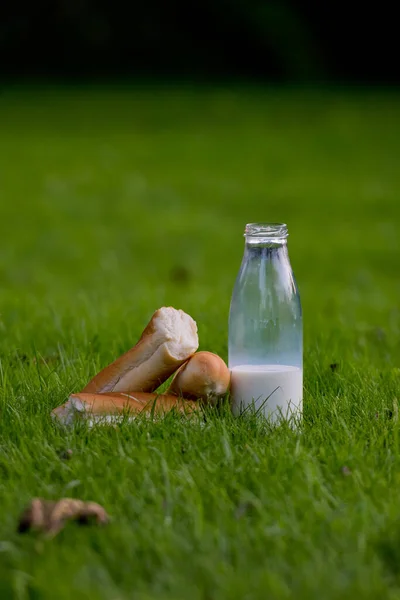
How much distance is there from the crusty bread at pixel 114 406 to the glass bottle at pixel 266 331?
20 centimetres

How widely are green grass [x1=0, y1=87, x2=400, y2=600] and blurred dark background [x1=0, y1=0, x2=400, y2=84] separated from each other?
10.3 m

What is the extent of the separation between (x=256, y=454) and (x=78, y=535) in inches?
23.6

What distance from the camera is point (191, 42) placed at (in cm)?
2359

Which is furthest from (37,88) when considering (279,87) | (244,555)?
(244,555)

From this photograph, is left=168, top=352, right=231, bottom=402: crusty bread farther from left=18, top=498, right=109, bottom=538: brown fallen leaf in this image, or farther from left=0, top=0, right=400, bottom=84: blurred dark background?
left=0, top=0, right=400, bottom=84: blurred dark background

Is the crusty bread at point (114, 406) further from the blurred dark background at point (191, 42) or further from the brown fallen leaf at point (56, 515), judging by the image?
the blurred dark background at point (191, 42)

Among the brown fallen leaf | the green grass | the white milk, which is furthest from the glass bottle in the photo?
the brown fallen leaf

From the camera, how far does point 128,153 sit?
1366cm

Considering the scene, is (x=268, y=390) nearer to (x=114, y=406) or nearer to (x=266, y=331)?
(x=266, y=331)

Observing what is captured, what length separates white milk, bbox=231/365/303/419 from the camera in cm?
292

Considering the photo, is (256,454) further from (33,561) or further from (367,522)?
(33,561)

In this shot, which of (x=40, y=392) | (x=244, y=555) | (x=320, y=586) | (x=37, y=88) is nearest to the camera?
(x=320, y=586)

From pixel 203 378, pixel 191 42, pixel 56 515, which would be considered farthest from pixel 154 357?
pixel 191 42

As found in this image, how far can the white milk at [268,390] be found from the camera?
2.92m
